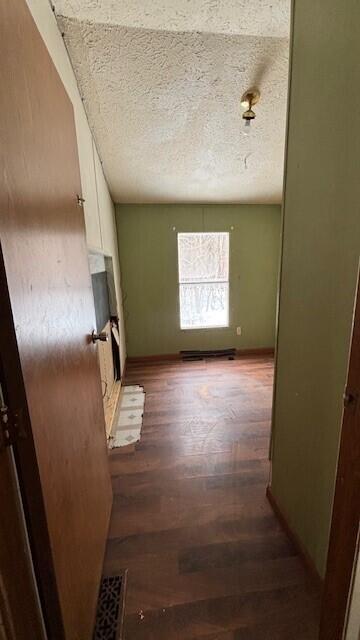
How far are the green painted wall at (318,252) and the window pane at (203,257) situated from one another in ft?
8.30

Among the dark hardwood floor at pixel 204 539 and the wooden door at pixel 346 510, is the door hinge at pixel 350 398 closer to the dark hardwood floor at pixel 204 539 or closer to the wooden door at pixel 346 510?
the wooden door at pixel 346 510

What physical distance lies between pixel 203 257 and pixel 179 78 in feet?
7.24

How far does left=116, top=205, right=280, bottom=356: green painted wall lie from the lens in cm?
353

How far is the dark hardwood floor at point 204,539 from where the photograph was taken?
101 centimetres

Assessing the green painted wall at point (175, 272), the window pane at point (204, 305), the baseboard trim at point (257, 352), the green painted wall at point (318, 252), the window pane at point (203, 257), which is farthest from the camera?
the baseboard trim at point (257, 352)

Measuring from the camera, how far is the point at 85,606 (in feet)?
2.97

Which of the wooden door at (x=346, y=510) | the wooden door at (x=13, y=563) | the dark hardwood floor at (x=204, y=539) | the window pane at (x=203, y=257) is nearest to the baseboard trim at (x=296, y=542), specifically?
the dark hardwood floor at (x=204, y=539)

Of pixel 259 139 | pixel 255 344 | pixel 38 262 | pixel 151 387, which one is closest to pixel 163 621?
pixel 38 262

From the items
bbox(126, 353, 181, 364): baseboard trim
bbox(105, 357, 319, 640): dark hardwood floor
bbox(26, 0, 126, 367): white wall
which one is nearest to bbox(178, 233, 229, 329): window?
bbox(126, 353, 181, 364): baseboard trim

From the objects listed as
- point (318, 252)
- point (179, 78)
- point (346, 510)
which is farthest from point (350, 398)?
point (179, 78)

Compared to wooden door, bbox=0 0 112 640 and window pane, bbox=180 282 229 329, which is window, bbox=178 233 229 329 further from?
wooden door, bbox=0 0 112 640

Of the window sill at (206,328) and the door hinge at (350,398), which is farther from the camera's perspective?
the window sill at (206,328)

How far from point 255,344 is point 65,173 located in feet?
11.7

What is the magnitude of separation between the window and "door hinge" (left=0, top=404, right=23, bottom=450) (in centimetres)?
325
